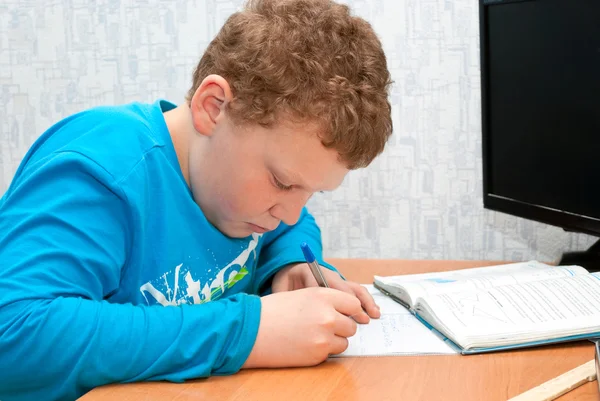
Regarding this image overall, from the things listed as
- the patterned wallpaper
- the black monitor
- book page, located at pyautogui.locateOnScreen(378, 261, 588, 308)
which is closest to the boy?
book page, located at pyautogui.locateOnScreen(378, 261, 588, 308)

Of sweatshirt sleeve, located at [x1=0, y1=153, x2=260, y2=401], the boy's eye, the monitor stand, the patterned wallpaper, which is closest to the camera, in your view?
sweatshirt sleeve, located at [x1=0, y1=153, x2=260, y2=401]

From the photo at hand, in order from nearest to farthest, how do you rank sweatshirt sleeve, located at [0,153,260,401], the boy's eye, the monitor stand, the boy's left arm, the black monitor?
sweatshirt sleeve, located at [0,153,260,401] < the boy's eye < the boy's left arm < the black monitor < the monitor stand

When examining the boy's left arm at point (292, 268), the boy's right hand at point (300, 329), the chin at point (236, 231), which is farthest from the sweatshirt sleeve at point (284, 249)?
the boy's right hand at point (300, 329)

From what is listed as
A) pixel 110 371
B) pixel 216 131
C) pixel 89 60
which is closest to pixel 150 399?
pixel 110 371

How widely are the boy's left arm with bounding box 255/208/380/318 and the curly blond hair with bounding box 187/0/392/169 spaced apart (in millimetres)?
186

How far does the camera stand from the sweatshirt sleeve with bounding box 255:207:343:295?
3.17 feet

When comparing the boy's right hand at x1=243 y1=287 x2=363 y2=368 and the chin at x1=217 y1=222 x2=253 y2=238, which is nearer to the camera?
the boy's right hand at x1=243 y1=287 x2=363 y2=368

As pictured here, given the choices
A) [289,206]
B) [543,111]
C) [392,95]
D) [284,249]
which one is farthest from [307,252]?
[392,95]

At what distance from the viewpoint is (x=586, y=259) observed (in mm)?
1133

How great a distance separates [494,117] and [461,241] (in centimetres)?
29

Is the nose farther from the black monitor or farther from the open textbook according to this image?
the black monitor

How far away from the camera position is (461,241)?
138cm

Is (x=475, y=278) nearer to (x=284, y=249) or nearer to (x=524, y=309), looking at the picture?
(x=524, y=309)

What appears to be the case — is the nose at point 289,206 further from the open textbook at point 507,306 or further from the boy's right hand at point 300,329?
the open textbook at point 507,306
